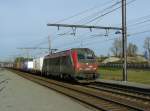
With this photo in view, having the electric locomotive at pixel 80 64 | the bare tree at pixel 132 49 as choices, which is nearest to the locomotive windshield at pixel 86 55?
the electric locomotive at pixel 80 64

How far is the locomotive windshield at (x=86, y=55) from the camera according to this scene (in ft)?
108

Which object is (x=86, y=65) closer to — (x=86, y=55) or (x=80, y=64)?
(x=80, y=64)

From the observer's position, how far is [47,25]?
1533 inches

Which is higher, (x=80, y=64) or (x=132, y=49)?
(x=132, y=49)

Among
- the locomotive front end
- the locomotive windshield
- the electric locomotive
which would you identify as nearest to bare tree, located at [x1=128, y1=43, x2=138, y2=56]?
the electric locomotive

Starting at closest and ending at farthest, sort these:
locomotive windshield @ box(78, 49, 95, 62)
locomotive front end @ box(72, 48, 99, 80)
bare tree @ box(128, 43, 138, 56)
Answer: locomotive front end @ box(72, 48, 99, 80) → locomotive windshield @ box(78, 49, 95, 62) → bare tree @ box(128, 43, 138, 56)

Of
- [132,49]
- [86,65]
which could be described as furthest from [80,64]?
[132,49]

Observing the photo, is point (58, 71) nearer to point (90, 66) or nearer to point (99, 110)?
point (90, 66)

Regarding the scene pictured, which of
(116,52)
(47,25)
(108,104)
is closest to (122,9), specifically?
(47,25)

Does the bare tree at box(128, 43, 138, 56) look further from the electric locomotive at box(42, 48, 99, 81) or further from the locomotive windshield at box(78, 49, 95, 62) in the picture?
the locomotive windshield at box(78, 49, 95, 62)

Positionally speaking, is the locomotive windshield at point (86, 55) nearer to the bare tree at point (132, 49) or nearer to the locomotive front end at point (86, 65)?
the locomotive front end at point (86, 65)

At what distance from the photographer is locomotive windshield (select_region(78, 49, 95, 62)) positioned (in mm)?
32991

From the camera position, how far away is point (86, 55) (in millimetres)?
33375

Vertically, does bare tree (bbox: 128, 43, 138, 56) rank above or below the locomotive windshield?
above
